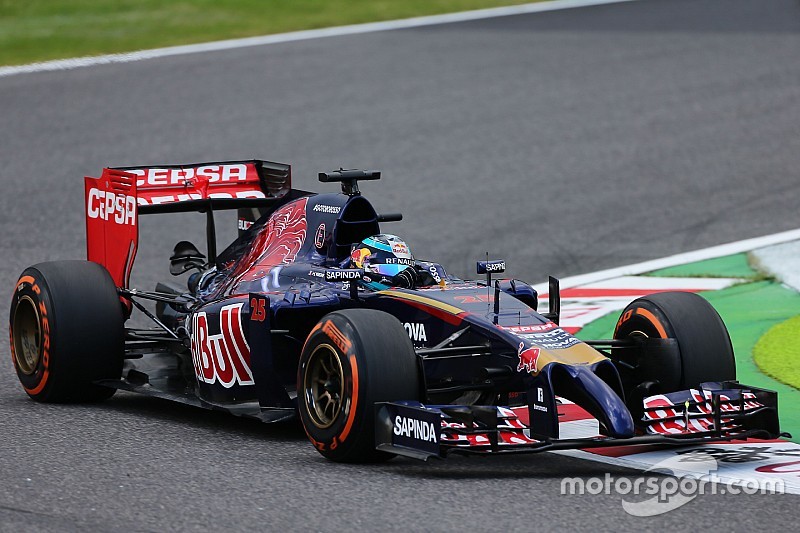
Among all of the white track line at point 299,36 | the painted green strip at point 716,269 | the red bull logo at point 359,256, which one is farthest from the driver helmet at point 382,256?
the white track line at point 299,36

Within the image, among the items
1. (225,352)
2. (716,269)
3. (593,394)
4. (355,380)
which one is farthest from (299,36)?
(593,394)

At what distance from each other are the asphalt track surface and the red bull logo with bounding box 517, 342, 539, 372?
1.71ft

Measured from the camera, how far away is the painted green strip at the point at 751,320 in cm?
930

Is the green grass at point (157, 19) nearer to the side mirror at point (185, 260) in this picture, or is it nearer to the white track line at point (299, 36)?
the white track line at point (299, 36)

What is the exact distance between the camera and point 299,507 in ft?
21.9

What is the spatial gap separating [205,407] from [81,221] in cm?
768

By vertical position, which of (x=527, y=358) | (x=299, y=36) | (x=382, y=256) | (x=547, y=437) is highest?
(x=299, y=36)

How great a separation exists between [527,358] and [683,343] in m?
1.08

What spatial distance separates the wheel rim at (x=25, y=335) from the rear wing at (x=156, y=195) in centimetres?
74

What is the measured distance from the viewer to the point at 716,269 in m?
13.5

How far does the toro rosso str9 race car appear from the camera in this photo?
24.0 ft

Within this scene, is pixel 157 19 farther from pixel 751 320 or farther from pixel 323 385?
pixel 323 385

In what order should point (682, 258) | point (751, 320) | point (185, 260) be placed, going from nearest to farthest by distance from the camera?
point (185, 260), point (751, 320), point (682, 258)

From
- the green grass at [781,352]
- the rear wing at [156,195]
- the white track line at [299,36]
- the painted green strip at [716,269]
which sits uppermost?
the white track line at [299,36]
